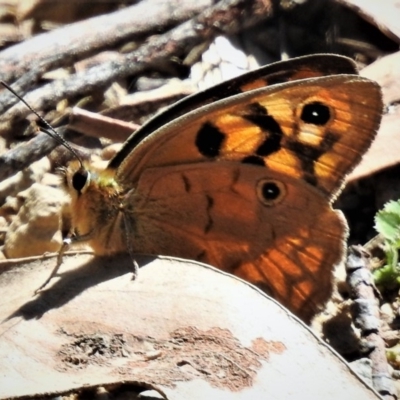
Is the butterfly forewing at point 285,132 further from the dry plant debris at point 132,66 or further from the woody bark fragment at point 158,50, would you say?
the woody bark fragment at point 158,50

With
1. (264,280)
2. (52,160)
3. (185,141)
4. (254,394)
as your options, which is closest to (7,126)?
(52,160)

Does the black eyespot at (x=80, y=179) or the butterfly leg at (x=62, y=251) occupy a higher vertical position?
the black eyespot at (x=80, y=179)

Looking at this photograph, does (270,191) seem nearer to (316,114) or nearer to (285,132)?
(285,132)

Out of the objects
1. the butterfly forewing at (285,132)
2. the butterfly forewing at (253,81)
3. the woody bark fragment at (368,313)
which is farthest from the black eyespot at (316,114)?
the woody bark fragment at (368,313)

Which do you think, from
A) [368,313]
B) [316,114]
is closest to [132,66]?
[316,114]

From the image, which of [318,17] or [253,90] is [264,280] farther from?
[318,17]

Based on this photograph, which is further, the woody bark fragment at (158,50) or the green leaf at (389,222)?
the woody bark fragment at (158,50)

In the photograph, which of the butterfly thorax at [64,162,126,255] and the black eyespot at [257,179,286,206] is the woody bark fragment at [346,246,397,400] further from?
the butterfly thorax at [64,162,126,255]

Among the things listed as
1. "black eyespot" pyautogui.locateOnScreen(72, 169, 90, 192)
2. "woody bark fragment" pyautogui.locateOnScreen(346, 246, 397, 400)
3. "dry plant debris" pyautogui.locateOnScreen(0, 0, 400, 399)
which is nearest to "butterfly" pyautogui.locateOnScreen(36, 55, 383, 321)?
"black eyespot" pyautogui.locateOnScreen(72, 169, 90, 192)
